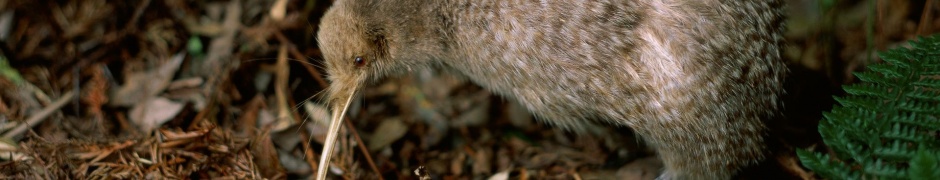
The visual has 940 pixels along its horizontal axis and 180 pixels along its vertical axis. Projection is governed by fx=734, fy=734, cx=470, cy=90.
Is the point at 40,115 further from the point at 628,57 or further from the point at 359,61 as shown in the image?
the point at 628,57

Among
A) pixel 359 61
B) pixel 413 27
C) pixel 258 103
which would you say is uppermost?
pixel 413 27

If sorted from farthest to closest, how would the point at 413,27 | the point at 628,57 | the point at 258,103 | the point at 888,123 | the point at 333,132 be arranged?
the point at 258,103 < the point at 333,132 < the point at 413,27 < the point at 628,57 < the point at 888,123

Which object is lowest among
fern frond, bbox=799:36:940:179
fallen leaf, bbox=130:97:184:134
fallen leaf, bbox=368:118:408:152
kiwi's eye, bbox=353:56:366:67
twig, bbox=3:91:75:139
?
fallen leaf, bbox=368:118:408:152

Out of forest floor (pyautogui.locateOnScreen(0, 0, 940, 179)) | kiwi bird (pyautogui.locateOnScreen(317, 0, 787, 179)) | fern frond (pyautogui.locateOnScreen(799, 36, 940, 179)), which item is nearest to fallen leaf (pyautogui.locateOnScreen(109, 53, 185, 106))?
forest floor (pyautogui.locateOnScreen(0, 0, 940, 179))

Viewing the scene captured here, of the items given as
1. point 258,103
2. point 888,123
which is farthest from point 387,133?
point 888,123

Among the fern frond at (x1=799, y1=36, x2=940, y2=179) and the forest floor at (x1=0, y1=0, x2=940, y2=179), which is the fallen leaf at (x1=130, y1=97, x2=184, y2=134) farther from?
the fern frond at (x1=799, y1=36, x2=940, y2=179)

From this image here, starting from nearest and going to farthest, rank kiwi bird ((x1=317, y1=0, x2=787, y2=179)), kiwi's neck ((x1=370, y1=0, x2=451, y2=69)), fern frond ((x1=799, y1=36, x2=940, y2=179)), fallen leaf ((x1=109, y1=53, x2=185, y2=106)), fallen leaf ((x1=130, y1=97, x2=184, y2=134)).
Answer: fern frond ((x1=799, y1=36, x2=940, y2=179)) < kiwi bird ((x1=317, y1=0, x2=787, y2=179)) < kiwi's neck ((x1=370, y1=0, x2=451, y2=69)) < fallen leaf ((x1=130, y1=97, x2=184, y2=134)) < fallen leaf ((x1=109, y1=53, x2=185, y2=106))

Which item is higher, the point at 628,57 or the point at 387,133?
the point at 628,57
